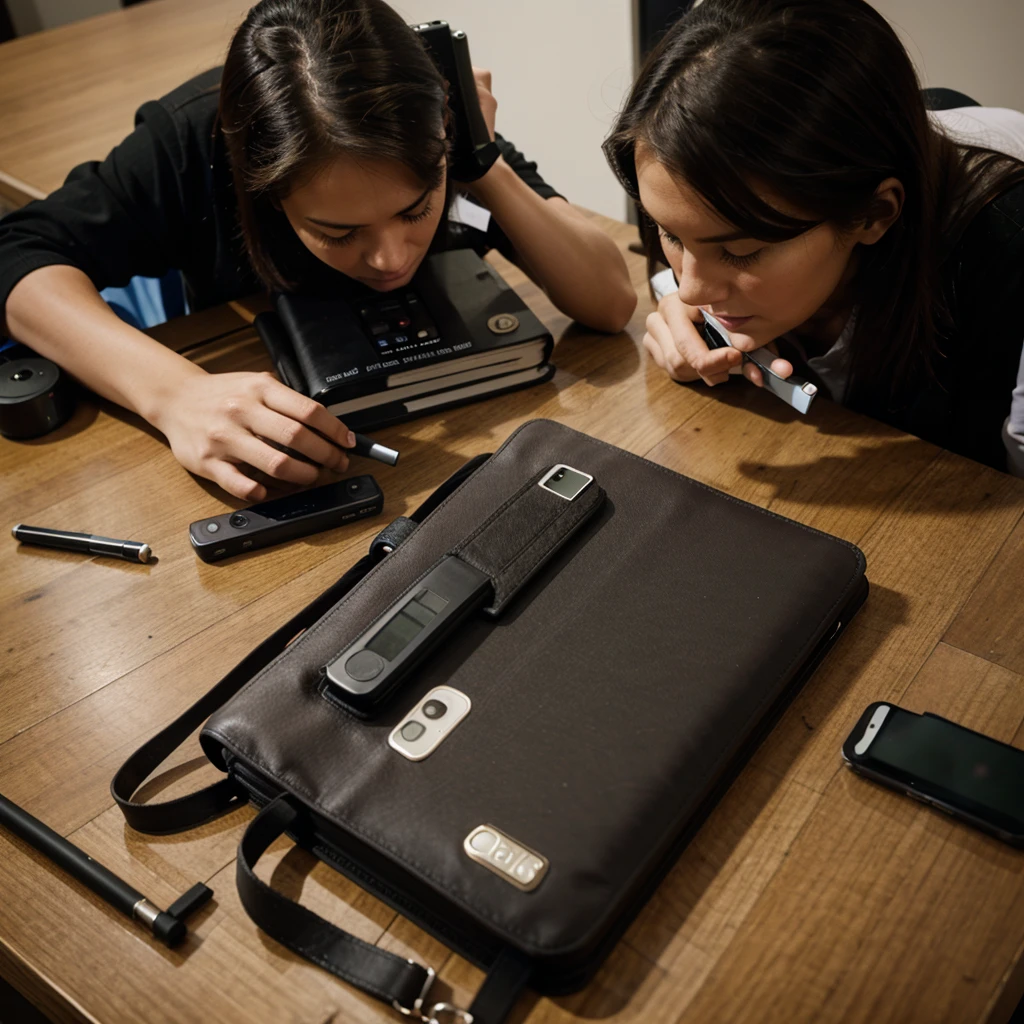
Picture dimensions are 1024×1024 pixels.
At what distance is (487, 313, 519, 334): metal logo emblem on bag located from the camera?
41.7 inches

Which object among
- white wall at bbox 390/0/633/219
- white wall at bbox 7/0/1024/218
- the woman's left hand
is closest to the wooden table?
the woman's left hand

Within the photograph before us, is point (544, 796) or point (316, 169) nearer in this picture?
point (544, 796)

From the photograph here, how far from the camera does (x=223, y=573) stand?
0.88 metres

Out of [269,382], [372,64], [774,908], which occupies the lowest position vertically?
[774,908]

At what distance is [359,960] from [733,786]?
28cm

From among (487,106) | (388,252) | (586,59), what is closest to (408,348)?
(388,252)

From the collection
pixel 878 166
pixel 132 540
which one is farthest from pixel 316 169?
pixel 878 166

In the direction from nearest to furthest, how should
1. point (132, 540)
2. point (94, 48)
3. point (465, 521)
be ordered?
point (465, 521) < point (132, 540) < point (94, 48)

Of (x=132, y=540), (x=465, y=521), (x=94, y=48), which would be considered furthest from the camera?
(x=94, y=48)

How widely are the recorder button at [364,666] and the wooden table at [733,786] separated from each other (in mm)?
129

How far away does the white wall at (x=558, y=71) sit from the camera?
90.1 inches

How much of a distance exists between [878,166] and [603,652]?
1.67 ft

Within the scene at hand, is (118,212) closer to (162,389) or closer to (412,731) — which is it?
(162,389)

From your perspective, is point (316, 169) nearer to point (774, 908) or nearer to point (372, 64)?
point (372, 64)
